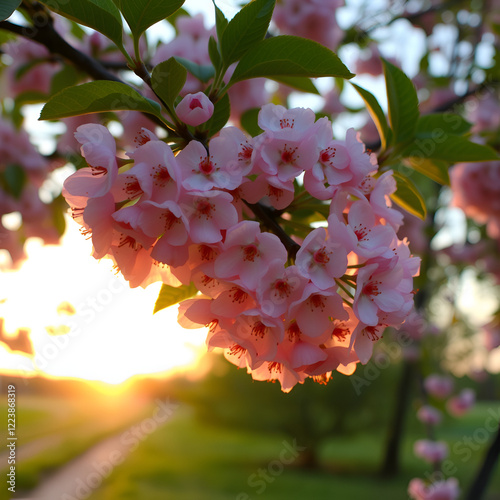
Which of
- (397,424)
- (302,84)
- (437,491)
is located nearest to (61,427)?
(397,424)

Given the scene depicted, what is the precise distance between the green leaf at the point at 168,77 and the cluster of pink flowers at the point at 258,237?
64mm

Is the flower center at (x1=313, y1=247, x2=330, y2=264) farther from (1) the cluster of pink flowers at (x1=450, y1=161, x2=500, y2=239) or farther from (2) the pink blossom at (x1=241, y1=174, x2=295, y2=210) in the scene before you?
(1) the cluster of pink flowers at (x1=450, y1=161, x2=500, y2=239)

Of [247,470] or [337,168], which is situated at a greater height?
[337,168]

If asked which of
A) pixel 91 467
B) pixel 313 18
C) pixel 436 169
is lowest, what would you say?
pixel 91 467

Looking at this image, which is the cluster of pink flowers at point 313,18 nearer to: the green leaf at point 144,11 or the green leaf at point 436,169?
the green leaf at point 436,169

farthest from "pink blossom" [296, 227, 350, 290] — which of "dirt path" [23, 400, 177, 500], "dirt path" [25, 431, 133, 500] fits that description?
"dirt path" [25, 431, 133, 500]

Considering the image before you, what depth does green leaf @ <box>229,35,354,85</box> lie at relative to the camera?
60cm

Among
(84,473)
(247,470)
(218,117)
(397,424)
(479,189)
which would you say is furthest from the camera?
(247,470)

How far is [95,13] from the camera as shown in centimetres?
59

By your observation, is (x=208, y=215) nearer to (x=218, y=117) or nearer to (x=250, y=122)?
(x=218, y=117)

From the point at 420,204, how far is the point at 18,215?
5.33 ft

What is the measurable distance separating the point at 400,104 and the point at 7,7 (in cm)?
65

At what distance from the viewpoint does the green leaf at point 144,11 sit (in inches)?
24.0

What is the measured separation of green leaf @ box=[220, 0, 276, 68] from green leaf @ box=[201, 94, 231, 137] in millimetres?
55
